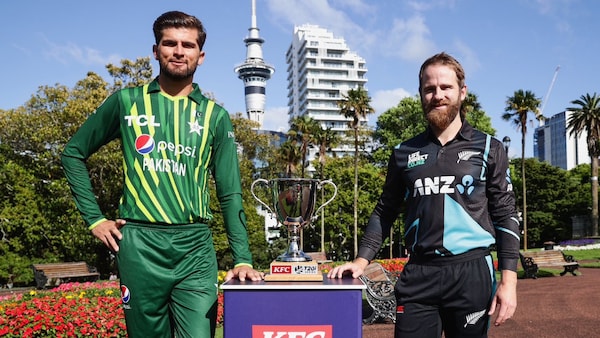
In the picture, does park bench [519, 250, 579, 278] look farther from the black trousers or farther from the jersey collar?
the jersey collar

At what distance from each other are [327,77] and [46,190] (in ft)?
373

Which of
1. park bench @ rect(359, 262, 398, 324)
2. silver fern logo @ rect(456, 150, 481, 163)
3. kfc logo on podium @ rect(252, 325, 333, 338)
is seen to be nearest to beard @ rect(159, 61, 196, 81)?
kfc logo on podium @ rect(252, 325, 333, 338)

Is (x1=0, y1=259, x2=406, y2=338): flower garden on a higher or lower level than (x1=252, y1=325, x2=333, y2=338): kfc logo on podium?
lower

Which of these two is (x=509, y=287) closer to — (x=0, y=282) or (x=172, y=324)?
(x=172, y=324)

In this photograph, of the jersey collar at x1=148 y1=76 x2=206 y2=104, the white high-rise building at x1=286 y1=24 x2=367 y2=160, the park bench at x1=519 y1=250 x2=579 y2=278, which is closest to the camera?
the jersey collar at x1=148 y1=76 x2=206 y2=104

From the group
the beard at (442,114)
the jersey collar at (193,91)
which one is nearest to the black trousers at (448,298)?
the beard at (442,114)

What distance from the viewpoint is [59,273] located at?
20797 mm

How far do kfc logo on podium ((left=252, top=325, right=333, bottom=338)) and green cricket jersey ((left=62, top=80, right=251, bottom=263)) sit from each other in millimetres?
443

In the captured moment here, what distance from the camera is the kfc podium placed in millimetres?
3217

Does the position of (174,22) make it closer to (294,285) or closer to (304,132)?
(294,285)

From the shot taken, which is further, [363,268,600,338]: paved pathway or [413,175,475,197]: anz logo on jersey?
[363,268,600,338]: paved pathway

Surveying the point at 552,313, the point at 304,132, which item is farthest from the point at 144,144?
the point at 304,132

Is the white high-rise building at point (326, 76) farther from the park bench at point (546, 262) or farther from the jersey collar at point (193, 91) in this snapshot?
the jersey collar at point (193, 91)

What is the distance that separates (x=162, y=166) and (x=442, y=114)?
5.61 feet
